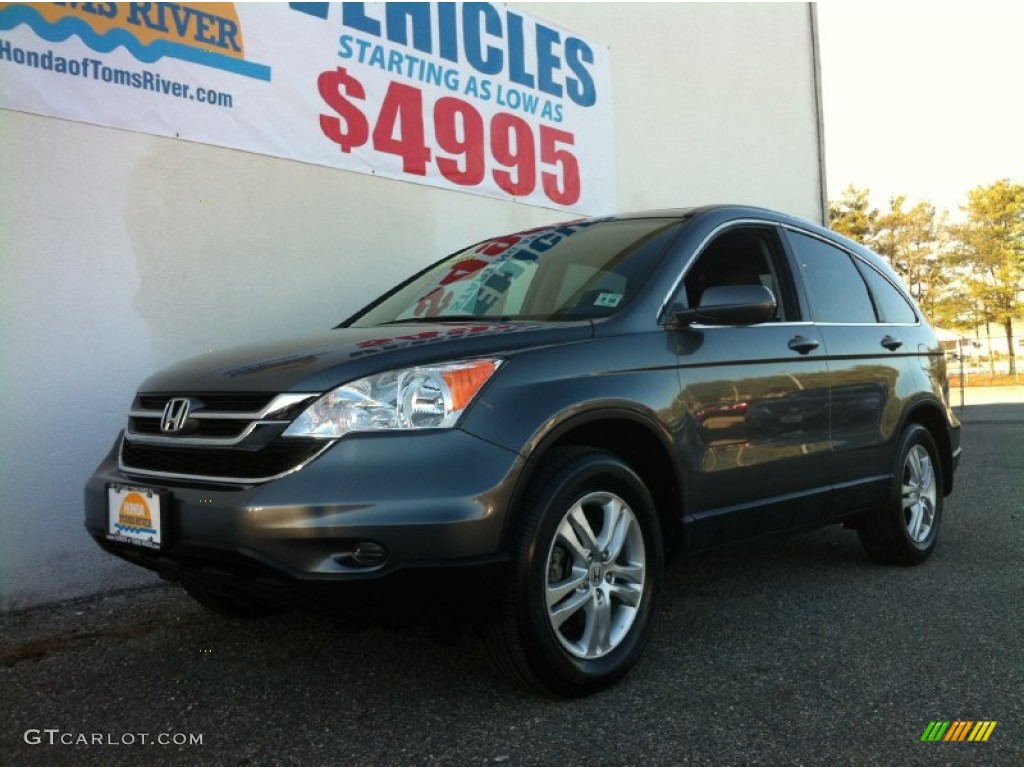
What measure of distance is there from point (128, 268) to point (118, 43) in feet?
3.67

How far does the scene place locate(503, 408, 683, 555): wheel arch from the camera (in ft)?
9.48

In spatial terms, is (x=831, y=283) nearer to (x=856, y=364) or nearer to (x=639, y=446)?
(x=856, y=364)

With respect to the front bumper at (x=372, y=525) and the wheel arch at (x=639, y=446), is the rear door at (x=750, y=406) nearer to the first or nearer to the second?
the wheel arch at (x=639, y=446)

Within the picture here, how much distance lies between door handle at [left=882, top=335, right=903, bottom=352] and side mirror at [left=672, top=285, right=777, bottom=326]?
59.5 inches

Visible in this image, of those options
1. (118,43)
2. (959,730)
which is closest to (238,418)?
(959,730)

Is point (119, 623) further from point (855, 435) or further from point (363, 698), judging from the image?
point (855, 435)

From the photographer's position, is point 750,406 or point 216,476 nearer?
point 216,476

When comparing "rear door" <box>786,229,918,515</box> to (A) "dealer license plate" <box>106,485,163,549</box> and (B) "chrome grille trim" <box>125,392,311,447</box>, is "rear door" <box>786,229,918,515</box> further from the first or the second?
(A) "dealer license plate" <box>106,485,163,549</box>

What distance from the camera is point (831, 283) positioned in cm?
440

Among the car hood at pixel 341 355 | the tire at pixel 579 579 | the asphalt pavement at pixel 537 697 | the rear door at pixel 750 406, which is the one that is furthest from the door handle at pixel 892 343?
the car hood at pixel 341 355

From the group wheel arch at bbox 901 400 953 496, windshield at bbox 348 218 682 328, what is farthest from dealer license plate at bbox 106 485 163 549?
wheel arch at bbox 901 400 953 496

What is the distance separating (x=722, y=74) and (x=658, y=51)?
1.08 m

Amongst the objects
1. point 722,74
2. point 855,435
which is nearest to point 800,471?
point 855,435

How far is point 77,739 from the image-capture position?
2.68 metres
